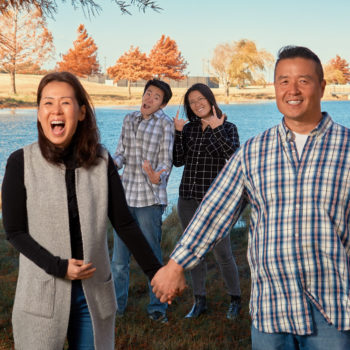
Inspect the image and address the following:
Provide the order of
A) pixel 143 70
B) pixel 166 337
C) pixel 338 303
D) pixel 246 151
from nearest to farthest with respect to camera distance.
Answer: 1. pixel 338 303
2. pixel 246 151
3. pixel 166 337
4. pixel 143 70

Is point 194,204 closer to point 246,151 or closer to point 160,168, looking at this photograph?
point 160,168

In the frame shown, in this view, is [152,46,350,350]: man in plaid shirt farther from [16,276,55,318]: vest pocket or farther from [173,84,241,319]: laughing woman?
[173,84,241,319]: laughing woman

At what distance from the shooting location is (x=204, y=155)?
4859mm

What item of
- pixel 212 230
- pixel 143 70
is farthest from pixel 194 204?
pixel 143 70

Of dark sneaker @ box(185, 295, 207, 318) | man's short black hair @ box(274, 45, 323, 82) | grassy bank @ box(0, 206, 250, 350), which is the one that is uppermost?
man's short black hair @ box(274, 45, 323, 82)

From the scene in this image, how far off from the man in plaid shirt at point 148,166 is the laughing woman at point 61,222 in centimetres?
228

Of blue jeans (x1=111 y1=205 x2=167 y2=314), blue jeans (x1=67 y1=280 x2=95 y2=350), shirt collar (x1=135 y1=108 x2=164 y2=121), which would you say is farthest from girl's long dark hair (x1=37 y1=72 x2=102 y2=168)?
shirt collar (x1=135 y1=108 x2=164 y2=121)

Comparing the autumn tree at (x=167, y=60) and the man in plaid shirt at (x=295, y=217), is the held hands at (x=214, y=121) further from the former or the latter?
the autumn tree at (x=167, y=60)

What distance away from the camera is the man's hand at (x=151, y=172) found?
475 centimetres

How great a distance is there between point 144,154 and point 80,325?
2.60 metres

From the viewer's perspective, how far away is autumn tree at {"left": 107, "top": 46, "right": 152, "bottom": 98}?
107 ft

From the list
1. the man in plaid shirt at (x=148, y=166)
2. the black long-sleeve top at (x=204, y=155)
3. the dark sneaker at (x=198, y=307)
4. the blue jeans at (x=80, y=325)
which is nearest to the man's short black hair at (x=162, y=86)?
the man in plaid shirt at (x=148, y=166)

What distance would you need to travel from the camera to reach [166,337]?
4.66 metres

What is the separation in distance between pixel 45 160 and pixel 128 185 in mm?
2528
